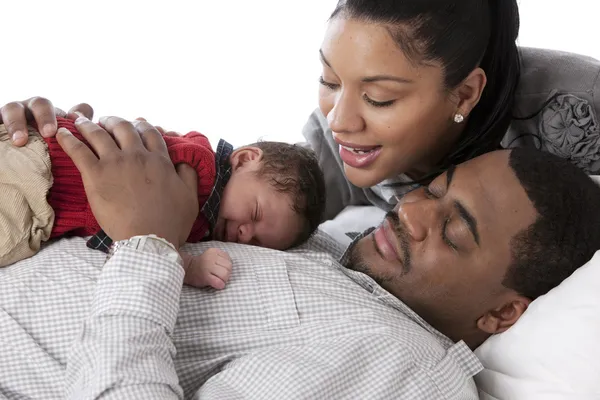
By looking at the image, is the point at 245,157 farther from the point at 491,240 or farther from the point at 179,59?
the point at 179,59

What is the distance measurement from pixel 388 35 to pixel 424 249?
52 cm

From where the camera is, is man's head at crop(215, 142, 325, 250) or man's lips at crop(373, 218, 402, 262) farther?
man's head at crop(215, 142, 325, 250)

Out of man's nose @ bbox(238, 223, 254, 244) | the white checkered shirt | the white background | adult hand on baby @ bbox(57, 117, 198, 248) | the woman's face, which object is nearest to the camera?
the white checkered shirt

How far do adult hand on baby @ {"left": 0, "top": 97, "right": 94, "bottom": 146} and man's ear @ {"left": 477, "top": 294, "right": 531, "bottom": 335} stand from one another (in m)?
1.10

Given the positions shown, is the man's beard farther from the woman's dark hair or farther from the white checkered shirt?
the woman's dark hair

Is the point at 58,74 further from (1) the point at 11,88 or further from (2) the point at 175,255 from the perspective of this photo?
(2) the point at 175,255

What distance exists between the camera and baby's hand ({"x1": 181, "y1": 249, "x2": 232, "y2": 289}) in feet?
5.60

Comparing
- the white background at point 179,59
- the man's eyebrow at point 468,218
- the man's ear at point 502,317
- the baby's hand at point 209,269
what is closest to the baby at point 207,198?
the baby's hand at point 209,269

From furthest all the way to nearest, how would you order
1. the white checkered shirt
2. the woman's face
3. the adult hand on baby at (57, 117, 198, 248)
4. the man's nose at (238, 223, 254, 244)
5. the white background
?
the white background
the man's nose at (238, 223, 254, 244)
the woman's face
the adult hand on baby at (57, 117, 198, 248)
the white checkered shirt

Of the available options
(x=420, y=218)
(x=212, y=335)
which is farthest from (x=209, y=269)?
(x=420, y=218)

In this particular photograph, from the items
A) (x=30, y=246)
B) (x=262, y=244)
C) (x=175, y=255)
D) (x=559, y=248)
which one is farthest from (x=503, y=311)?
(x=30, y=246)

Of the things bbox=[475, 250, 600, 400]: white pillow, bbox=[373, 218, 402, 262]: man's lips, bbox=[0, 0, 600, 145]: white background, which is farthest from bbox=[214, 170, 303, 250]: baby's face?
bbox=[0, 0, 600, 145]: white background

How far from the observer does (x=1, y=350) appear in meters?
1.61

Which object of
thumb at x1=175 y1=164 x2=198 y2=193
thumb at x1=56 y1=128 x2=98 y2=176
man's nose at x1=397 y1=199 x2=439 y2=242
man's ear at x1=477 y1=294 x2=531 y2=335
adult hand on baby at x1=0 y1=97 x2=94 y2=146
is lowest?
man's ear at x1=477 y1=294 x2=531 y2=335
